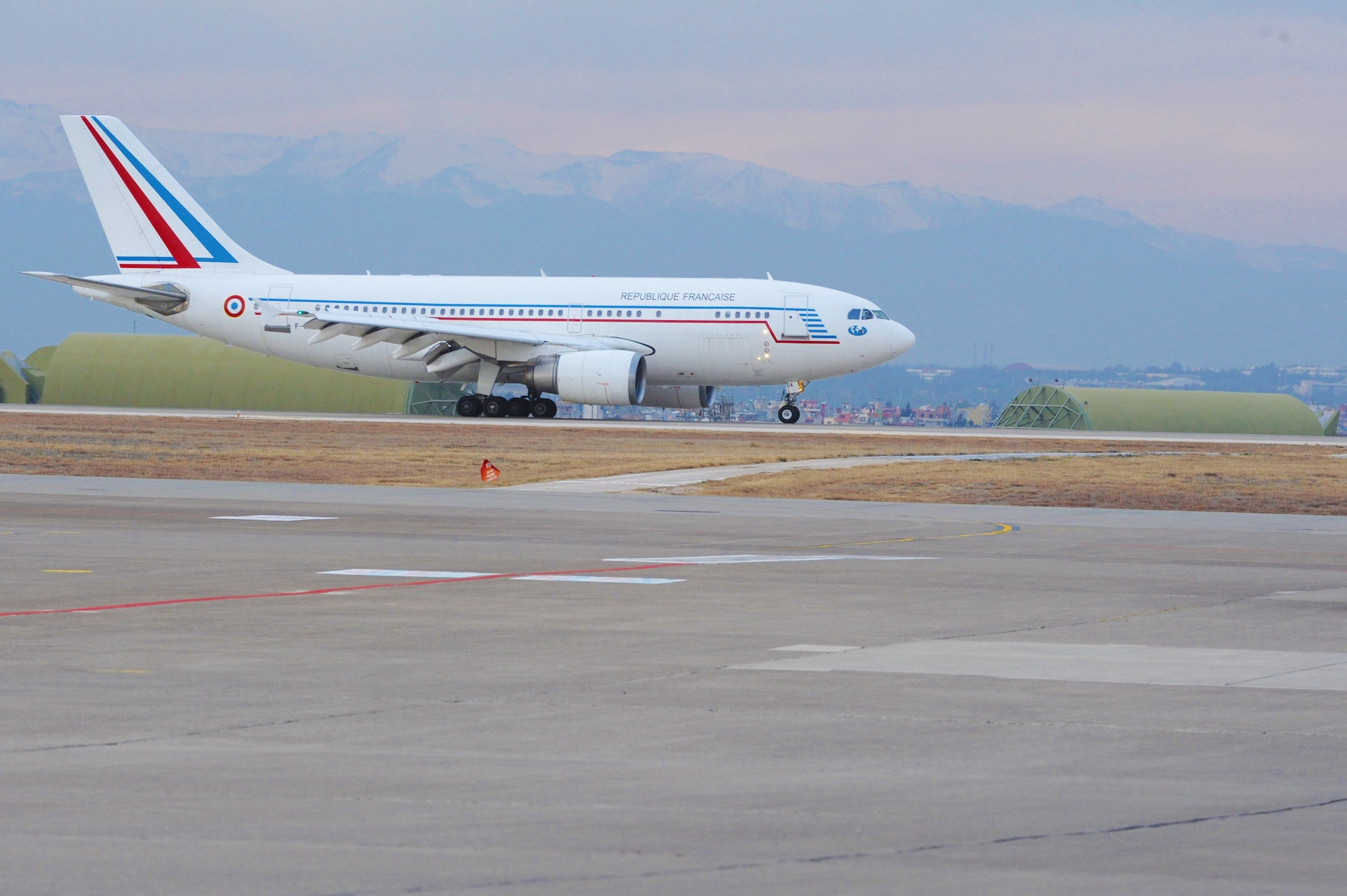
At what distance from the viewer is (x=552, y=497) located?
2673 cm

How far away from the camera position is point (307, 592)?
14812 mm

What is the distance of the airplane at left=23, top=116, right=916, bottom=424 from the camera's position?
53406 mm

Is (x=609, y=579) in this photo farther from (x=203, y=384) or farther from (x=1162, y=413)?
(x=203, y=384)

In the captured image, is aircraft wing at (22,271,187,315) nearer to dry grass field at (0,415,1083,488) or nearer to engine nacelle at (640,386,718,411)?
dry grass field at (0,415,1083,488)

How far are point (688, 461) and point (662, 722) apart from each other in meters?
26.4

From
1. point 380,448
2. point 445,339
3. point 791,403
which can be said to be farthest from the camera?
point 791,403

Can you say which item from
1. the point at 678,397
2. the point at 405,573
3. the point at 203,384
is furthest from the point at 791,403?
the point at 405,573

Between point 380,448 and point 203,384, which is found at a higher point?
point 203,384

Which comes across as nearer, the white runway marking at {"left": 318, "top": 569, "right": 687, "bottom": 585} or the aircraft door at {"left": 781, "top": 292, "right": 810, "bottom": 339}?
the white runway marking at {"left": 318, "top": 569, "right": 687, "bottom": 585}

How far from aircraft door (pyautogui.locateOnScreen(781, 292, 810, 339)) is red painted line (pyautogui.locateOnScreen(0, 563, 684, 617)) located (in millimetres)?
36134

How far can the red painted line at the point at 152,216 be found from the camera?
191 ft

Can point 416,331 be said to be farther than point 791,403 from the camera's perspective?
No

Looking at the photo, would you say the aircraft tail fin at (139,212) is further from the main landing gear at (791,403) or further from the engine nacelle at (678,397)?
the main landing gear at (791,403)

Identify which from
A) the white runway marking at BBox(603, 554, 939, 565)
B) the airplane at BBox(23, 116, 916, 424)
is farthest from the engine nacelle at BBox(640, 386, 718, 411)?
the white runway marking at BBox(603, 554, 939, 565)
